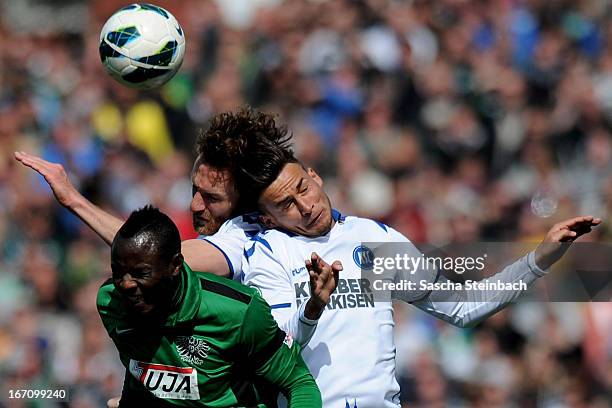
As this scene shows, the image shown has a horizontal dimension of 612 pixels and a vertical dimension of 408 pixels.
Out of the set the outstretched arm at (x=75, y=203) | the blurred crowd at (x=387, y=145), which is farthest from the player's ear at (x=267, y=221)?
the blurred crowd at (x=387, y=145)

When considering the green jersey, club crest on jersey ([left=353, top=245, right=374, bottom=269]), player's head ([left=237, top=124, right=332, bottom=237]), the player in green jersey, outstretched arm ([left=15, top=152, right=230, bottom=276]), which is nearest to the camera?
the player in green jersey

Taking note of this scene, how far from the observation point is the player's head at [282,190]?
5.36 meters

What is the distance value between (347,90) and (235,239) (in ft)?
19.1

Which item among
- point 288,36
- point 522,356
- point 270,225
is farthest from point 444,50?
point 270,225

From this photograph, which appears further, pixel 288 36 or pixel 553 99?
pixel 288 36

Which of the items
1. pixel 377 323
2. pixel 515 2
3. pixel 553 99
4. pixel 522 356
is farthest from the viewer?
pixel 515 2

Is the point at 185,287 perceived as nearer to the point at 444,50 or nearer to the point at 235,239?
the point at 235,239

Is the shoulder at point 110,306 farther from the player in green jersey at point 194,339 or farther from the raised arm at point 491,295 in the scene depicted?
the raised arm at point 491,295

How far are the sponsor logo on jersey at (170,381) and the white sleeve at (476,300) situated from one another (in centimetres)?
155

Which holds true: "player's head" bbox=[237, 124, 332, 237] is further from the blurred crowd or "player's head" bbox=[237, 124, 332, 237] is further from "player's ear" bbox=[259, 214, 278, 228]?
the blurred crowd

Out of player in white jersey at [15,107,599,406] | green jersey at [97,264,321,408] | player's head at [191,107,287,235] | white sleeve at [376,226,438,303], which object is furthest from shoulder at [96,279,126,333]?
white sleeve at [376,226,438,303]

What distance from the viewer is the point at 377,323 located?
5.34m

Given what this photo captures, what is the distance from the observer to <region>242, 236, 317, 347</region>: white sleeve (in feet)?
17.2

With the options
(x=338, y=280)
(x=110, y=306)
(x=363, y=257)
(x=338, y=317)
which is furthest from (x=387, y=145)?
(x=110, y=306)
